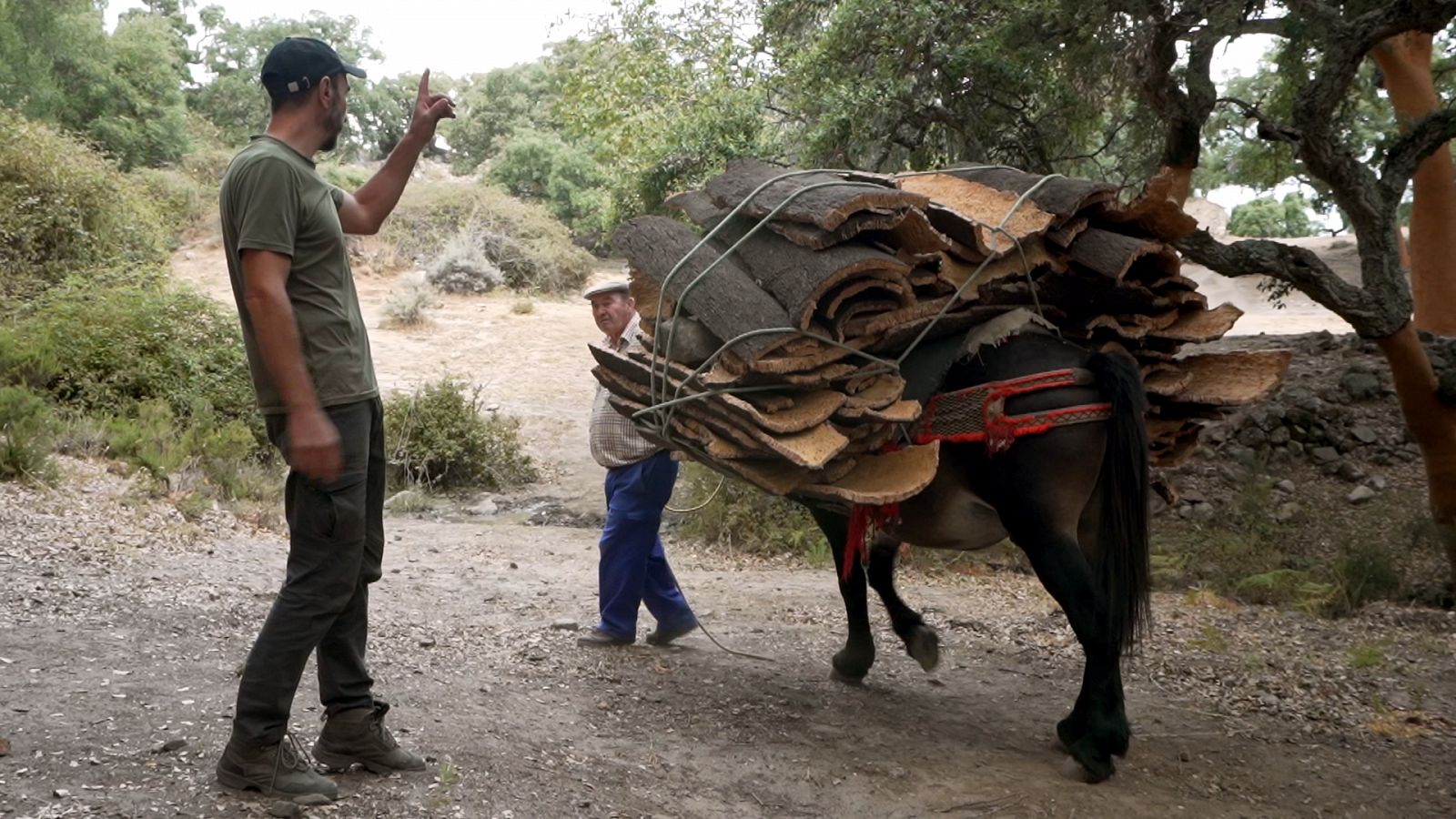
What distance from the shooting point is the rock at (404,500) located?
10.2 metres

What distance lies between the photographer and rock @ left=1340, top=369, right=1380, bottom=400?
420 inches

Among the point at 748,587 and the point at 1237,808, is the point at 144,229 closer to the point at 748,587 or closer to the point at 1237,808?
the point at 748,587

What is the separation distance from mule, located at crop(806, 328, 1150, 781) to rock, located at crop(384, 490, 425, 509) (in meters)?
6.95

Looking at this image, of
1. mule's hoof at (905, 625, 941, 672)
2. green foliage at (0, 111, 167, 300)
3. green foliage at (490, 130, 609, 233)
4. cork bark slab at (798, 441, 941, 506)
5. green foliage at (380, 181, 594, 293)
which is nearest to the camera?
cork bark slab at (798, 441, 941, 506)

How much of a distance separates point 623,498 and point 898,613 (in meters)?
1.33

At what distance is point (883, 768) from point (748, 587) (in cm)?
328

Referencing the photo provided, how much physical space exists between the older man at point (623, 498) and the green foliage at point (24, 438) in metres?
4.34

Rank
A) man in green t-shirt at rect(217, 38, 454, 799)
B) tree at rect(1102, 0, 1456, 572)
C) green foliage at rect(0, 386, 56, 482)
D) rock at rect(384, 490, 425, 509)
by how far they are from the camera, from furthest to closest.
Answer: rock at rect(384, 490, 425, 509) → green foliage at rect(0, 386, 56, 482) → tree at rect(1102, 0, 1456, 572) → man in green t-shirt at rect(217, 38, 454, 799)

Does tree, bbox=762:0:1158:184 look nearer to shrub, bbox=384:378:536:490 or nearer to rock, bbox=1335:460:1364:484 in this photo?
rock, bbox=1335:460:1364:484

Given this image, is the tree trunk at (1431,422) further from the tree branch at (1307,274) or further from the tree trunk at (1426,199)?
the tree trunk at (1426,199)

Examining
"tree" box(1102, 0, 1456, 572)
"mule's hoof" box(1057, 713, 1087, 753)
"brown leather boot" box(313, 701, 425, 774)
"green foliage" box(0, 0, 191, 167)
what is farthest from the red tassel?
"green foliage" box(0, 0, 191, 167)

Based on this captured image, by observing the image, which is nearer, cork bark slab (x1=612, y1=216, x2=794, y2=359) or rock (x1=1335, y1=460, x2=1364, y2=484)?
cork bark slab (x1=612, y1=216, x2=794, y2=359)

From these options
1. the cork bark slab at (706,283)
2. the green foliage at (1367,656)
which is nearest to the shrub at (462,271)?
the cork bark slab at (706,283)

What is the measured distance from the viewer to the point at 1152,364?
14.8 feet
